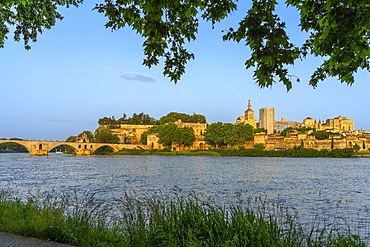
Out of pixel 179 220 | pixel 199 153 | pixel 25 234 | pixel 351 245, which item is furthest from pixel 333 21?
pixel 199 153

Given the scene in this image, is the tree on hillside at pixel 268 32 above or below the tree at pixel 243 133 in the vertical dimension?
below

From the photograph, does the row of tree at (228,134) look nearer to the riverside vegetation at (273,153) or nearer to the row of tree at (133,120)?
the riverside vegetation at (273,153)

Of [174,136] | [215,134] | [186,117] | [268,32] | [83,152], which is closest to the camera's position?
[268,32]

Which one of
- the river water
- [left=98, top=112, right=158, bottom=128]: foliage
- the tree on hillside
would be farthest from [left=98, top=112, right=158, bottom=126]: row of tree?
the tree on hillside

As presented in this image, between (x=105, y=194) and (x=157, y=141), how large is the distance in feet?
351

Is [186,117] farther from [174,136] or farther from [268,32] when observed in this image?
[268,32]

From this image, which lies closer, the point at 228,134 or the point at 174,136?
the point at 174,136

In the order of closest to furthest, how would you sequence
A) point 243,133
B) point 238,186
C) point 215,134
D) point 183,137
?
point 238,186
point 183,137
point 215,134
point 243,133

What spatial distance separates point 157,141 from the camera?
127875 millimetres

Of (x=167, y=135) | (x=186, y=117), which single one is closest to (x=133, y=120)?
(x=186, y=117)

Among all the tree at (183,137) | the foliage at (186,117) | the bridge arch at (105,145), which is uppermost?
the foliage at (186,117)

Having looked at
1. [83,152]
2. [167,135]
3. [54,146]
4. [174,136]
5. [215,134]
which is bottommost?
[83,152]

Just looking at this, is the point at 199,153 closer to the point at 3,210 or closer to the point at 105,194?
the point at 105,194

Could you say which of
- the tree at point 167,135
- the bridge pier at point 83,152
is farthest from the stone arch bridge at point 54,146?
the tree at point 167,135
